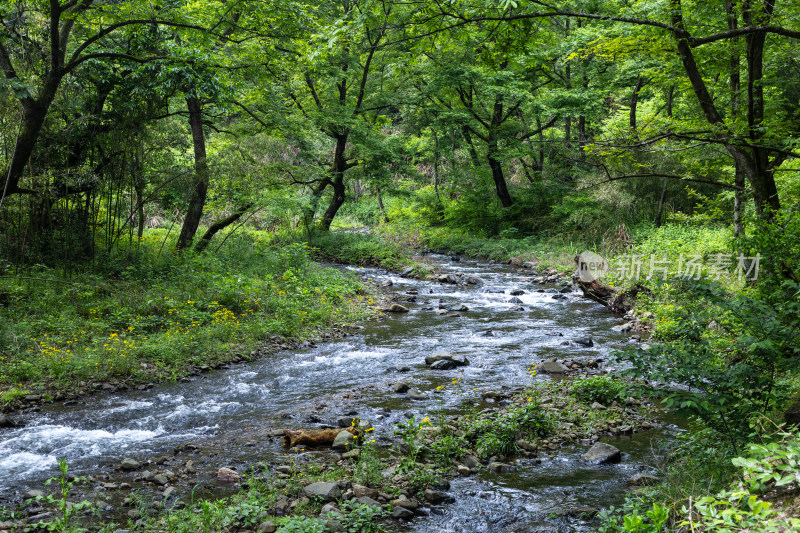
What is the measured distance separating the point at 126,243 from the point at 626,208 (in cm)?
1564

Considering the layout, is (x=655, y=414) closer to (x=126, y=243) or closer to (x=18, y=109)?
(x=18, y=109)

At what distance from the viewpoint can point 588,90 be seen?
1966 cm

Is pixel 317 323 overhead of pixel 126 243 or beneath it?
beneath

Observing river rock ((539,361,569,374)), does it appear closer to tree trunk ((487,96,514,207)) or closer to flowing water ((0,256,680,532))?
flowing water ((0,256,680,532))

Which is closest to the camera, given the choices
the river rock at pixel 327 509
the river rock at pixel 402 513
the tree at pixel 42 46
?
the river rock at pixel 327 509

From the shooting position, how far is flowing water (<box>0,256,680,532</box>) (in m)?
4.43

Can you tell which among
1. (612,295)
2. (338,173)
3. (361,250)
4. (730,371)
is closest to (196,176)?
(338,173)

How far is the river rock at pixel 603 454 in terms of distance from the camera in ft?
16.5

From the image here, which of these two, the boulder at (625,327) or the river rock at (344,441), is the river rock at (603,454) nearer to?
the river rock at (344,441)

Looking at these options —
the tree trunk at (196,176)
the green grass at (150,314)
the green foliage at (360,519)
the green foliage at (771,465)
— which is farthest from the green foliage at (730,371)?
the tree trunk at (196,176)

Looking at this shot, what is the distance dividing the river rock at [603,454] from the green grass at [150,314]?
5446mm

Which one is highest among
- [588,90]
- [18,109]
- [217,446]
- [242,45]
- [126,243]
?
[588,90]

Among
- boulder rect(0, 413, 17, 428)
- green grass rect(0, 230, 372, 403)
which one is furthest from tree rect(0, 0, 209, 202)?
boulder rect(0, 413, 17, 428)

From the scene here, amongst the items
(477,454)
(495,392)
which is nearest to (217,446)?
(477,454)
